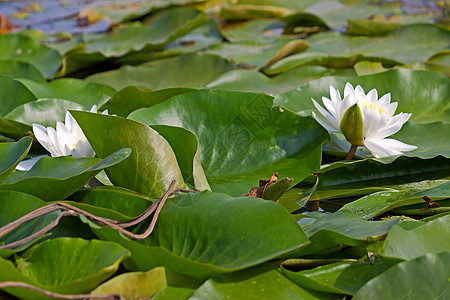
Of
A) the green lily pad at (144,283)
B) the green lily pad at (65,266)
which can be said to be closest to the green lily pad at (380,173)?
the green lily pad at (144,283)

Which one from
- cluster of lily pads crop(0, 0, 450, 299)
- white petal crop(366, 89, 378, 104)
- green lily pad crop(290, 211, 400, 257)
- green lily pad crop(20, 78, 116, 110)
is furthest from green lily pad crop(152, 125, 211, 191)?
green lily pad crop(20, 78, 116, 110)

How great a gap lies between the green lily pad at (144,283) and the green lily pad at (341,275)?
0.18 meters

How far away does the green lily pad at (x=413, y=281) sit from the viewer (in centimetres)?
83

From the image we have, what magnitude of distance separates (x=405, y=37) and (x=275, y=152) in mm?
1532

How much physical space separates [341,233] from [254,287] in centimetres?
19

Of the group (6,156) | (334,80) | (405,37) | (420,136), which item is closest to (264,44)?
(405,37)

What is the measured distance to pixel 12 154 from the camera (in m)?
1.08

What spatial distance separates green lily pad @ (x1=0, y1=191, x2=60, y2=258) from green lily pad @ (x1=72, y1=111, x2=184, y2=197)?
0.22 meters

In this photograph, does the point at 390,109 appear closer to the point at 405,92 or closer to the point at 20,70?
the point at 405,92

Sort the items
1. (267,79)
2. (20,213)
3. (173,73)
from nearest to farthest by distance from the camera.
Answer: (20,213) → (267,79) → (173,73)

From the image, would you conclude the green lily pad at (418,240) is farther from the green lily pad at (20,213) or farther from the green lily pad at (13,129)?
the green lily pad at (13,129)

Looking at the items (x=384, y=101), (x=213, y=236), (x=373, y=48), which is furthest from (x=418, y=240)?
(x=373, y=48)

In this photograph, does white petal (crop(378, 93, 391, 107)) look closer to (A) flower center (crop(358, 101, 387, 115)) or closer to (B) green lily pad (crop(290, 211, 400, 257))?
(A) flower center (crop(358, 101, 387, 115))

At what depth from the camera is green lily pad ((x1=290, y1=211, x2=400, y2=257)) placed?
916 millimetres
